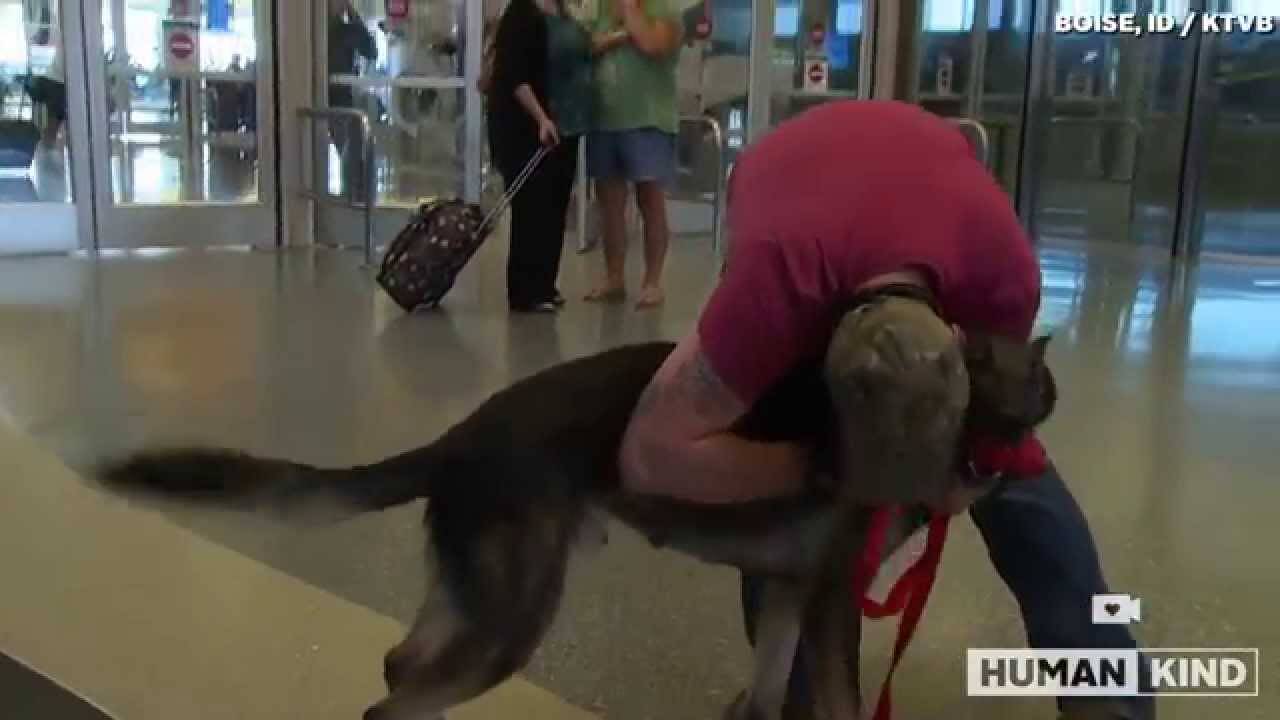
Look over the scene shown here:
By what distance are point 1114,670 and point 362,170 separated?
6657 mm

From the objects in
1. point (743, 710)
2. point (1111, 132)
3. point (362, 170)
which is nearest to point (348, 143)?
point (362, 170)

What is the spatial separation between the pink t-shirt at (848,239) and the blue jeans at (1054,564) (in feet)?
1.64

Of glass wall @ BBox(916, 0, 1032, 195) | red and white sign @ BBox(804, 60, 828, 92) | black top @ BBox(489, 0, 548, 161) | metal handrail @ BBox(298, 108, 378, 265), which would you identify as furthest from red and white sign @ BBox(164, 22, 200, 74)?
glass wall @ BBox(916, 0, 1032, 195)

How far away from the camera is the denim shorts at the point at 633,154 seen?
5.65 meters

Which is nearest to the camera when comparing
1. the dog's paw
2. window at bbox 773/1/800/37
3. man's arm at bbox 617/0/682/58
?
the dog's paw

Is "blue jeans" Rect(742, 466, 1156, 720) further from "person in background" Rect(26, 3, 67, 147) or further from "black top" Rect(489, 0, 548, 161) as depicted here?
"person in background" Rect(26, 3, 67, 147)

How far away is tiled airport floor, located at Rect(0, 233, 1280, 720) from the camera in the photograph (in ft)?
7.73

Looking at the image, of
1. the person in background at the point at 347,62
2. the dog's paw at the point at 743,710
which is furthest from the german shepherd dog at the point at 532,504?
the person in background at the point at 347,62

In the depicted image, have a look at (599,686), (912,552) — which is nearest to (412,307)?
(599,686)

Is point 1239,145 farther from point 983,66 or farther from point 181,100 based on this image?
point 181,100

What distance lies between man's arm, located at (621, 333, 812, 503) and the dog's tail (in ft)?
0.93

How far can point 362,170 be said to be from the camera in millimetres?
7969

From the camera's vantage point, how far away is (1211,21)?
360 inches

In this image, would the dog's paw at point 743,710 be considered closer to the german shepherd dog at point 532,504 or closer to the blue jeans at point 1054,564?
the blue jeans at point 1054,564
